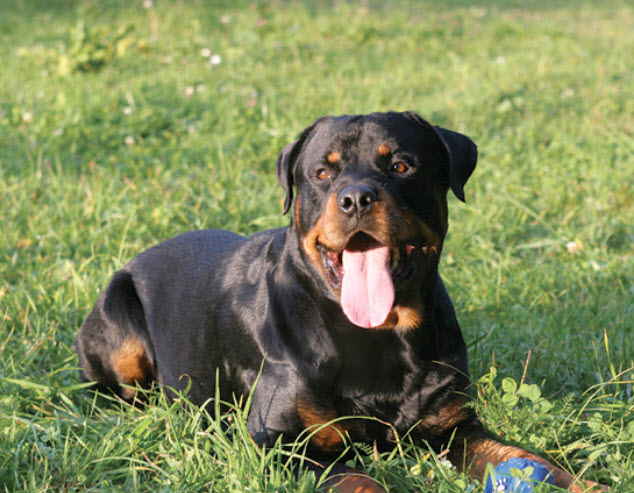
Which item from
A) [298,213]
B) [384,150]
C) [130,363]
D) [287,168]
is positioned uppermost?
[384,150]

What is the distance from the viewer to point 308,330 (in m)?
2.71

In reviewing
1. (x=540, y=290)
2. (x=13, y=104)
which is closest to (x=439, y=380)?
(x=540, y=290)

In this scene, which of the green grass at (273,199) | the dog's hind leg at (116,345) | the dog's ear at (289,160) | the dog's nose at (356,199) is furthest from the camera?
the dog's hind leg at (116,345)

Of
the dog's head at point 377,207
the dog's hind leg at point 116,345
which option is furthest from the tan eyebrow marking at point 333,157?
the dog's hind leg at point 116,345

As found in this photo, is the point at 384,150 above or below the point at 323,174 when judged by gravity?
above

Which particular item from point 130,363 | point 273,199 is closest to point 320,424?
point 130,363

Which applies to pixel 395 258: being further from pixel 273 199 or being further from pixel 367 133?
pixel 273 199

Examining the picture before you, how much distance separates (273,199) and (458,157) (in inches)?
100

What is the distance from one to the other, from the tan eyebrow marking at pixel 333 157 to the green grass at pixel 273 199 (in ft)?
3.33

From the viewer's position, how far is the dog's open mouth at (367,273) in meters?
2.56

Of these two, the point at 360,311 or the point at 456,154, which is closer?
the point at 360,311

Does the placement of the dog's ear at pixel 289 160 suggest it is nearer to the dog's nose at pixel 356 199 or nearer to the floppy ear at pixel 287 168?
the floppy ear at pixel 287 168

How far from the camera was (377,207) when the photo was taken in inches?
98.4

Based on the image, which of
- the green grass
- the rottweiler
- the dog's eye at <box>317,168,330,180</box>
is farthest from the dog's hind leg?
the dog's eye at <box>317,168,330,180</box>
